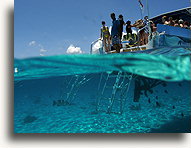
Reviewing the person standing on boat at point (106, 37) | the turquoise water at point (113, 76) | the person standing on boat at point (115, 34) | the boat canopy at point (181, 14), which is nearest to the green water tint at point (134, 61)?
the turquoise water at point (113, 76)

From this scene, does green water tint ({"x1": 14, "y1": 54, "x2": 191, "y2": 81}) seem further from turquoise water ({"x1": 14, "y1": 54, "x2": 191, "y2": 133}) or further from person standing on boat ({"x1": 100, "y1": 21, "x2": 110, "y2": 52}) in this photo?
person standing on boat ({"x1": 100, "y1": 21, "x2": 110, "y2": 52})

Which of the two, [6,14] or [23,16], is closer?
[6,14]

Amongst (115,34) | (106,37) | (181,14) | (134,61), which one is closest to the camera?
(134,61)

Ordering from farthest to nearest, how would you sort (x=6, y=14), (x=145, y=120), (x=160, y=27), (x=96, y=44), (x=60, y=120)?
(x=60, y=120), (x=145, y=120), (x=96, y=44), (x=160, y=27), (x=6, y=14)

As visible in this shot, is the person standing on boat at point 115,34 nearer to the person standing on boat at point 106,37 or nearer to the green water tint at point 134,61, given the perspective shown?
the green water tint at point 134,61

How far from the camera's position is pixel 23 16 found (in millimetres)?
4750

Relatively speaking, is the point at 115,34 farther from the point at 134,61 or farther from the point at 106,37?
the point at 134,61

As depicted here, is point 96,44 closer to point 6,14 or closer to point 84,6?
point 84,6

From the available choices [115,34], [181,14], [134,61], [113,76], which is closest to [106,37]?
[115,34]

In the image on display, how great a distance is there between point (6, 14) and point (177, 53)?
14.0ft

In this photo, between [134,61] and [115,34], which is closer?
[134,61]

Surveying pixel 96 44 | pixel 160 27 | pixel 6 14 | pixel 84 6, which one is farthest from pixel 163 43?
pixel 6 14

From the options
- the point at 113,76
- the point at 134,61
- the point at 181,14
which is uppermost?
the point at 181,14

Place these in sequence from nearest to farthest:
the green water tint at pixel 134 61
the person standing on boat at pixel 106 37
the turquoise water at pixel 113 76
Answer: the green water tint at pixel 134 61, the turquoise water at pixel 113 76, the person standing on boat at pixel 106 37
